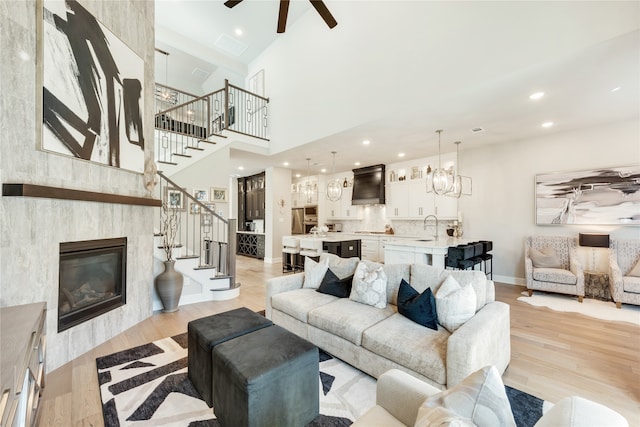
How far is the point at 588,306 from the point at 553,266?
768 mm

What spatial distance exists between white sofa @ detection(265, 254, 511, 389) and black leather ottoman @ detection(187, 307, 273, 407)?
24.3 inches

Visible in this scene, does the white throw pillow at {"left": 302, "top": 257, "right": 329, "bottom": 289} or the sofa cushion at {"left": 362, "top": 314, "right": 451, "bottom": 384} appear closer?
the sofa cushion at {"left": 362, "top": 314, "right": 451, "bottom": 384}

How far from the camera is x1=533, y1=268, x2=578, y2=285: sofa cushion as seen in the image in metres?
4.16

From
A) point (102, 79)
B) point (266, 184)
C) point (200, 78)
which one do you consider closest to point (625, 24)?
point (102, 79)

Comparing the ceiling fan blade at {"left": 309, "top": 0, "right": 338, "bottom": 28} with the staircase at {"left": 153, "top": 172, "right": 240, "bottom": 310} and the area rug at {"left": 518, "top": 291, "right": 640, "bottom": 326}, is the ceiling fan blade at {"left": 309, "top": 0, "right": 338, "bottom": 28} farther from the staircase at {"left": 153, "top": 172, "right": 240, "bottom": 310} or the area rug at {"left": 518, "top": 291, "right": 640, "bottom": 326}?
the area rug at {"left": 518, "top": 291, "right": 640, "bottom": 326}

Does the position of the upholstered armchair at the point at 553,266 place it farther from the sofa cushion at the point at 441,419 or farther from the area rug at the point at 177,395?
the sofa cushion at the point at 441,419

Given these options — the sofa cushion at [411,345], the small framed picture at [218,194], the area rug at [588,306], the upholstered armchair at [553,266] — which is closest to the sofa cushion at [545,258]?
the upholstered armchair at [553,266]

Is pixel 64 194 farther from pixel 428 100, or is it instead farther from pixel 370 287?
pixel 428 100

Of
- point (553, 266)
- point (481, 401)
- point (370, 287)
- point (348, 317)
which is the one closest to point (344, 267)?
point (370, 287)

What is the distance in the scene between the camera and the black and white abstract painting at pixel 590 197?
13.8ft

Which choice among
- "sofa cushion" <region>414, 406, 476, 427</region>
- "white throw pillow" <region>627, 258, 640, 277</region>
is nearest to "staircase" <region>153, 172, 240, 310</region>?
"sofa cushion" <region>414, 406, 476, 427</region>

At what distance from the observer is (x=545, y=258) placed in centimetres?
457

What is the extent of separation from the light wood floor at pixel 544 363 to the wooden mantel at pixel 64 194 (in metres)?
1.53

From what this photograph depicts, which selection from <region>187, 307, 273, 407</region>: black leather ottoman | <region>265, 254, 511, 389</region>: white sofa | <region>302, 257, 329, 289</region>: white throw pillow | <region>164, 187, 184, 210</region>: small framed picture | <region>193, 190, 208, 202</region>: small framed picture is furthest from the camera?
<region>193, 190, 208, 202</region>: small framed picture
